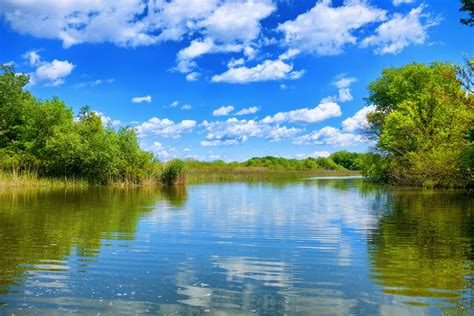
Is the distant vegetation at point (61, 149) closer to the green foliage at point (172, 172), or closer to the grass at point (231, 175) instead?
the green foliage at point (172, 172)

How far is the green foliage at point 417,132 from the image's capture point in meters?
36.9

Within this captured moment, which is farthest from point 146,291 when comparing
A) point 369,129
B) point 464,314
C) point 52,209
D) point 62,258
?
point 369,129

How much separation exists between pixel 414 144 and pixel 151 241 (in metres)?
40.4

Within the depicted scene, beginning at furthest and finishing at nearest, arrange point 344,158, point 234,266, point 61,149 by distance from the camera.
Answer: point 344,158 → point 61,149 → point 234,266

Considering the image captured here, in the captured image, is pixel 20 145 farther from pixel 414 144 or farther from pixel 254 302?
pixel 254 302

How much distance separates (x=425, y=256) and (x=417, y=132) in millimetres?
38595

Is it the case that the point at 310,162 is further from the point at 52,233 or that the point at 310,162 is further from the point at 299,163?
the point at 52,233

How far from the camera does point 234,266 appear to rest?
9.46 metres

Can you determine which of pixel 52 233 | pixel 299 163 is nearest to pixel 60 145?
pixel 52 233

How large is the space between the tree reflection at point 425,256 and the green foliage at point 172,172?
121ft

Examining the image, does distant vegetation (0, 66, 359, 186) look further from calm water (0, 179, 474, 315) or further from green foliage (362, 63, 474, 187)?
calm water (0, 179, 474, 315)

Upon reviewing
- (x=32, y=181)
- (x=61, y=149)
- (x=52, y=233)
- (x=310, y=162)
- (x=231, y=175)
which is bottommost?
(x=52, y=233)

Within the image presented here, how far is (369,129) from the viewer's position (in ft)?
185

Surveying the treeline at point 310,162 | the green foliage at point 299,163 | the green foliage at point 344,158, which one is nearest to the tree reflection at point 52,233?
the treeline at point 310,162
